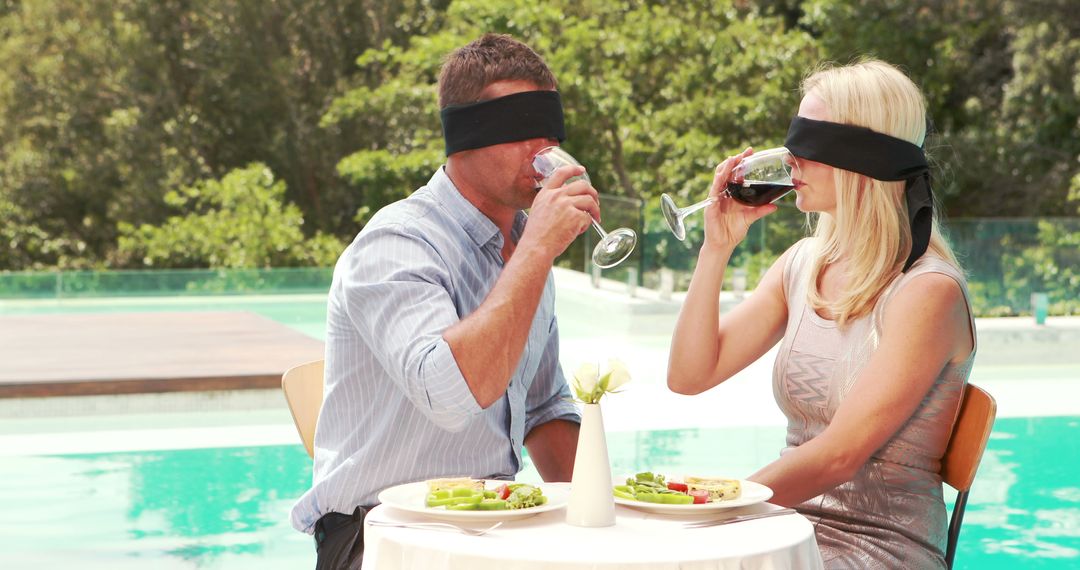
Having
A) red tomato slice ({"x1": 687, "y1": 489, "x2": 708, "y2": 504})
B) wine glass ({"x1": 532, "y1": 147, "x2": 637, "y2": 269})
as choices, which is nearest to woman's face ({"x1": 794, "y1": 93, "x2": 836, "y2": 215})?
wine glass ({"x1": 532, "y1": 147, "x2": 637, "y2": 269})

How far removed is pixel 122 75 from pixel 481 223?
19.1 meters

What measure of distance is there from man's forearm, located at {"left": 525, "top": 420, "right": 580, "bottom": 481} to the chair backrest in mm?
738

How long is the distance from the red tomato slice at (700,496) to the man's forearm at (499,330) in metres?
0.34

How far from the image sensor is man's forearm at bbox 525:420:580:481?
99.5 inches

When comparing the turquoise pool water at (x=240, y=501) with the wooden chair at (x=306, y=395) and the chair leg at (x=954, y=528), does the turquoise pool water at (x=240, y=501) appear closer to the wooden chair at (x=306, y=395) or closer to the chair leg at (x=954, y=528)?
the wooden chair at (x=306, y=395)

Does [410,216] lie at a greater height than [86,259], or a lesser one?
greater

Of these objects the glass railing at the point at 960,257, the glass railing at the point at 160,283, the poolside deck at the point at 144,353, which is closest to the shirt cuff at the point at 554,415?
the poolside deck at the point at 144,353

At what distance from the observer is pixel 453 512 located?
5.88 feet

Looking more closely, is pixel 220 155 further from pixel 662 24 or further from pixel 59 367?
pixel 59 367

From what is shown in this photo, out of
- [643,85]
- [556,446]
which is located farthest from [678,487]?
[643,85]

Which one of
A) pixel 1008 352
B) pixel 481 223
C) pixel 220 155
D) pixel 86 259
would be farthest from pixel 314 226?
pixel 481 223

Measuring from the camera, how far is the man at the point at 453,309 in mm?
1982

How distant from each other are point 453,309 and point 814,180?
2.75ft

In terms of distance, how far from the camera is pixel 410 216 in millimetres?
2262
